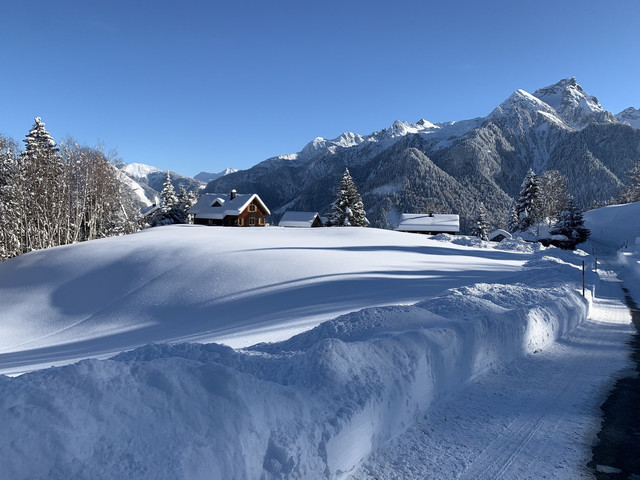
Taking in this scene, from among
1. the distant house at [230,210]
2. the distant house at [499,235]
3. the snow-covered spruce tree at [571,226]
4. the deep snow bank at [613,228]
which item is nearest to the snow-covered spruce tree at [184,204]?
the distant house at [230,210]

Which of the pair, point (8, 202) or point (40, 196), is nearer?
point (8, 202)

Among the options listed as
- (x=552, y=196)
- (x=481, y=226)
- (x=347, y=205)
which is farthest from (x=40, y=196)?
(x=552, y=196)

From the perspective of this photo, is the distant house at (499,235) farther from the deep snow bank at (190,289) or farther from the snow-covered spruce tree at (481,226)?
the deep snow bank at (190,289)

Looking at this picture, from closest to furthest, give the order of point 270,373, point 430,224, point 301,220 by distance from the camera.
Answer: point 270,373, point 301,220, point 430,224

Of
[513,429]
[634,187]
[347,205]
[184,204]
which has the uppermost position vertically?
[184,204]

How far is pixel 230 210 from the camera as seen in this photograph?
5175 cm

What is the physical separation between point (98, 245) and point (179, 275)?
9.09 metres

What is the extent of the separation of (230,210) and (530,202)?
47143 millimetres

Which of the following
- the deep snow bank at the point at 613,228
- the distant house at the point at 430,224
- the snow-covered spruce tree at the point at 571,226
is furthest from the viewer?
the distant house at the point at 430,224

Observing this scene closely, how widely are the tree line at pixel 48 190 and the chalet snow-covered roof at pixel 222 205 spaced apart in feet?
59.9

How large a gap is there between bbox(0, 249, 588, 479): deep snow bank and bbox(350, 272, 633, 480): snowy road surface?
0.71ft

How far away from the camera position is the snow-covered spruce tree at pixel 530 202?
6191 centimetres

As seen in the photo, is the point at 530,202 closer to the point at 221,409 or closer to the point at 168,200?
the point at 168,200

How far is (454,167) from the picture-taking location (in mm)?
189500
